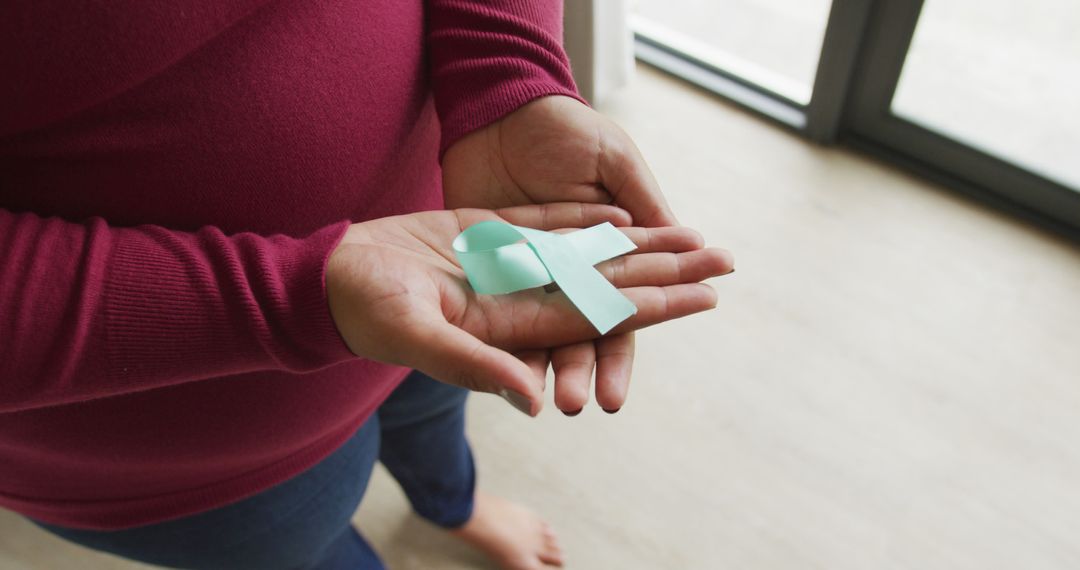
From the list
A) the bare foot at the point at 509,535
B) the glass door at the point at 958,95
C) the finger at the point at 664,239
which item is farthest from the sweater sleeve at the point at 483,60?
the glass door at the point at 958,95

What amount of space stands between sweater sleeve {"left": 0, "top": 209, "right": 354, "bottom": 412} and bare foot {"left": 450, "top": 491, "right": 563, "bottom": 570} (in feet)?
2.15

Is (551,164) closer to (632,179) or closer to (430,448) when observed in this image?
(632,179)

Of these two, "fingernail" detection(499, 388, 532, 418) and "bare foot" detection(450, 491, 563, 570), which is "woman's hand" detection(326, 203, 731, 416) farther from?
"bare foot" detection(450, 491, 563, 570)

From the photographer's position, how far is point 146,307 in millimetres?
515

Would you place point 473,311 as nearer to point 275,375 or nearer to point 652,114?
point 275,375

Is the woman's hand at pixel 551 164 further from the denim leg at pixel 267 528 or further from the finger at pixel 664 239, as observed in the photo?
the denim leg at pixel 267 528

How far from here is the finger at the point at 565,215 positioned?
0.73m

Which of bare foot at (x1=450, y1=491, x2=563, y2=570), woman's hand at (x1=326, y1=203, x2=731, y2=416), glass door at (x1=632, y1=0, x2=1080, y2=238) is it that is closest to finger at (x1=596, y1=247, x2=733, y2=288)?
woman's hand at (x1=326, y1=203, x2=731, y2=416)

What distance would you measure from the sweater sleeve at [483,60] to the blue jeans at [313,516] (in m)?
0.29

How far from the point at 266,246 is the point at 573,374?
0.23 metres

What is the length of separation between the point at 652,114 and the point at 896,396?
854 millimetres

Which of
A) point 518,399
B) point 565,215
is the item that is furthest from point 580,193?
point 518,399

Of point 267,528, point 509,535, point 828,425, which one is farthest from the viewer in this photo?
point 828,425

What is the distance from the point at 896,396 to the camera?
4.42ft
